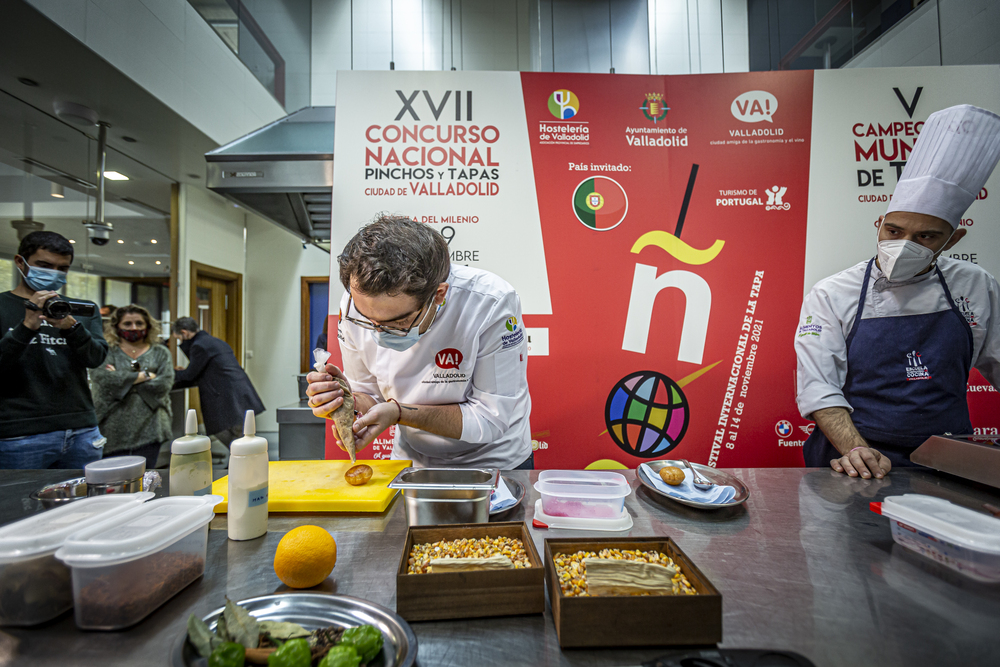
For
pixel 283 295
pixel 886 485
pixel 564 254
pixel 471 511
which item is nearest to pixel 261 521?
pixel 471 511

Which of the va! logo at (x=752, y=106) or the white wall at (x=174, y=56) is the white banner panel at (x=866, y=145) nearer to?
the va! logo at (x=752, y=106)

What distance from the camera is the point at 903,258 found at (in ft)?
5.59

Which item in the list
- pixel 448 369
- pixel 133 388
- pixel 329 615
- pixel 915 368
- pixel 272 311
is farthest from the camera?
pixel 272 311

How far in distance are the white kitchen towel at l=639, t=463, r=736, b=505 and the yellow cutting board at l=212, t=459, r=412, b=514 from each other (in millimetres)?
777

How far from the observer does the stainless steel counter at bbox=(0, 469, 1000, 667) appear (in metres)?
0.65

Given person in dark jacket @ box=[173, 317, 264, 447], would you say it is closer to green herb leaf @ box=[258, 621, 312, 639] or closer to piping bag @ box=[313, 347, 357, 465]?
piping bag @ box=[313, 347, 357, 465]

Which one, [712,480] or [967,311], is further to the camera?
[967,311]

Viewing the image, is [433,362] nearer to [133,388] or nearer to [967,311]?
[967,311]

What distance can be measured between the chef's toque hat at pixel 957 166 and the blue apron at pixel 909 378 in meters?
0.29

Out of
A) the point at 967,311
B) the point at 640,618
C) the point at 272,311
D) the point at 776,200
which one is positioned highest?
the point at 776,200

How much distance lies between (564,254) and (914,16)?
10.6 ft

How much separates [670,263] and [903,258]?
1.09 metres

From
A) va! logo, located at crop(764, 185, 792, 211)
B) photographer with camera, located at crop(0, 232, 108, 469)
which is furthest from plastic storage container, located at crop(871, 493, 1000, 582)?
photographer with camera, located at crop(0, 232, 108, 469)

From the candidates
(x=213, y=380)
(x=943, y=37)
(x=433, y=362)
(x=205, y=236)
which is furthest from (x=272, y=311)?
(x=943, y=37)
